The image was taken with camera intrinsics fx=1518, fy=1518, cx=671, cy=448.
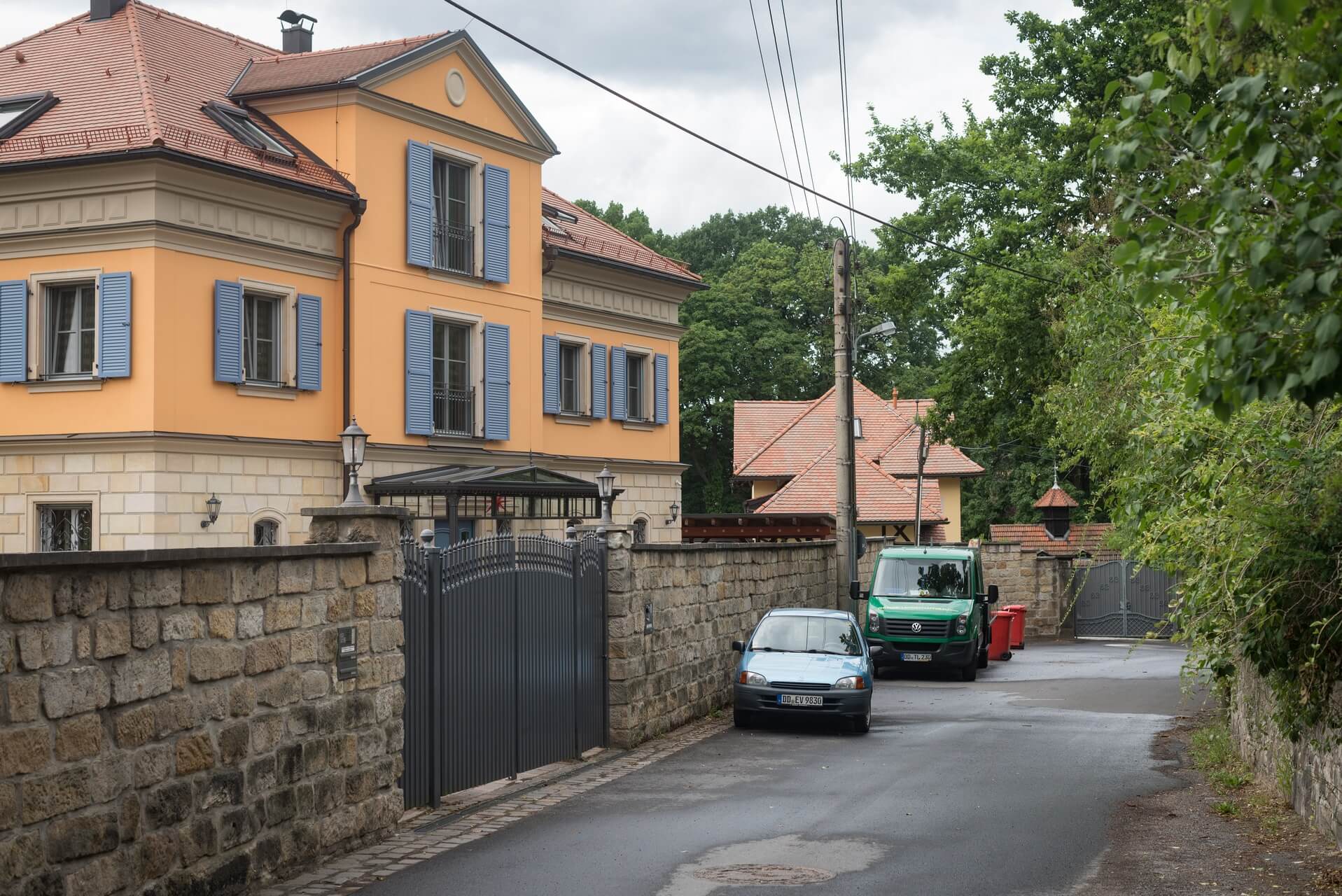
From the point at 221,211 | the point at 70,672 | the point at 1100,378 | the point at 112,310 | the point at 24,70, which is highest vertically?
the point at 24,70

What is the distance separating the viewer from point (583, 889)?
913 cm

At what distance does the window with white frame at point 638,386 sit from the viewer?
35.1 metres

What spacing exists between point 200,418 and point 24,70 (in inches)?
344

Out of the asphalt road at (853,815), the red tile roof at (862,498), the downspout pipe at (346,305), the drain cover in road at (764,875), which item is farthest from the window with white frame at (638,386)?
the drain cover in road at (764,875)

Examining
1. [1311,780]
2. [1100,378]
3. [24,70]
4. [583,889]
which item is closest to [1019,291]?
[1100,378]

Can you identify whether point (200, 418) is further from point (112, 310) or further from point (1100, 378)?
point (1100, 378)

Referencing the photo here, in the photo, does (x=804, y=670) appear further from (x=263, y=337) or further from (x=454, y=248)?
(x=454, y=248)

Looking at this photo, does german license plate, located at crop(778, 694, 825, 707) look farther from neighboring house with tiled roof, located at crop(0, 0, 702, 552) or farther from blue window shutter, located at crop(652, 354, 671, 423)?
blue window shutter, located at crop(652, 354, 671, 423)

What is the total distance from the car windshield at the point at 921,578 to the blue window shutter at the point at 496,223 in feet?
30.4

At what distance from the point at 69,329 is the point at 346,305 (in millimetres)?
4567

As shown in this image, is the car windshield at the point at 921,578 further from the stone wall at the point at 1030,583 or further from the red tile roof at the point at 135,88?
the stone wall at the point at 1030,583

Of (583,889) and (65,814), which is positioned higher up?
(65,814)

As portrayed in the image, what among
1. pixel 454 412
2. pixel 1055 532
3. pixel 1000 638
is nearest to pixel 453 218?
pixel 454 412

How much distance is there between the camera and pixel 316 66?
2784 centimetres
